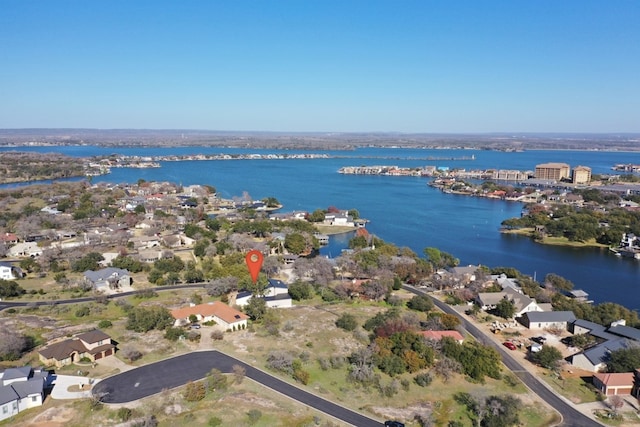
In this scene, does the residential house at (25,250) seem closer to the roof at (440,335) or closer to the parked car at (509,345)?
the roof at (440,335)

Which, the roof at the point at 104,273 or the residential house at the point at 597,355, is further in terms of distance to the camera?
the roof at the point at 104,273

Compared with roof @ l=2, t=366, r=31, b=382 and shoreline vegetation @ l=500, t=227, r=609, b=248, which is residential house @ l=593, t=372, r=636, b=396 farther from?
shoreline vegetation @ l=500, t=227, r=609, b=248

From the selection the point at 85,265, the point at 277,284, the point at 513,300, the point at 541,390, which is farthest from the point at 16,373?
the point at 513,300

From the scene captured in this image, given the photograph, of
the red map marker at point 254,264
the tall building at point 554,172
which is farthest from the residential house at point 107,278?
the tall building at point 554,172

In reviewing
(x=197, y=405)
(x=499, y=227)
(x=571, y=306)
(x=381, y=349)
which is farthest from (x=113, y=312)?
(x=499, y=227)

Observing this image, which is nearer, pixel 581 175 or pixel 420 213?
pixel 420 213

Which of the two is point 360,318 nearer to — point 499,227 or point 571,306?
point 571,306

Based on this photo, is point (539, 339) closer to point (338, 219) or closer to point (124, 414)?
point (124, 414)
